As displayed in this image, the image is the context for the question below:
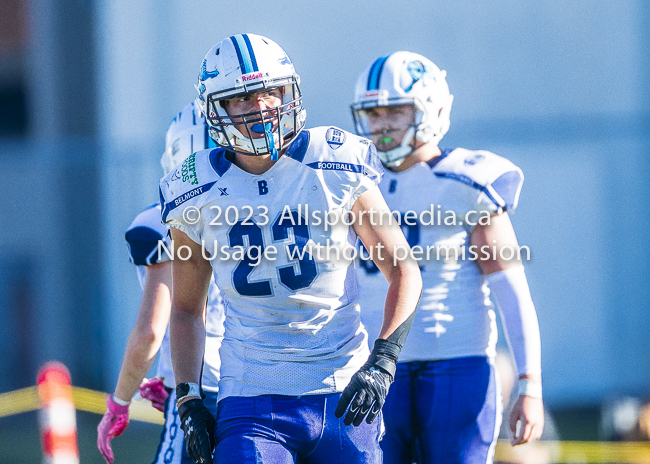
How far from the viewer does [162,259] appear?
119 inches

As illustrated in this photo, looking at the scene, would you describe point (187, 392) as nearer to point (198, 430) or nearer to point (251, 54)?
point (198, 430)

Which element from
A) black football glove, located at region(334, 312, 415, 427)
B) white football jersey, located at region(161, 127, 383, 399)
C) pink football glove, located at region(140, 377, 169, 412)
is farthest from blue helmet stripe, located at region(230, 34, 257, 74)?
pink football glove, located at region(140, 377, 169, 412)

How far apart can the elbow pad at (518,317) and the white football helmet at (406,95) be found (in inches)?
23.5

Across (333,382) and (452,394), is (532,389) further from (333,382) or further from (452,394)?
(333,382)

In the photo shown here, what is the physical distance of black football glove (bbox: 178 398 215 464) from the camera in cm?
241

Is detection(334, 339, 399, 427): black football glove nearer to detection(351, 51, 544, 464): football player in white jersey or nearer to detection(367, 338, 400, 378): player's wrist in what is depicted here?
detection(367, 338, 400, 378): player's wrist

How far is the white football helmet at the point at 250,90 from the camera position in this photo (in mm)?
2482

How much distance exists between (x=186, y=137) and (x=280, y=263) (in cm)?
115

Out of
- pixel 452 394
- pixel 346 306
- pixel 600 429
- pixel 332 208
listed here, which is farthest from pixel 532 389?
pixel 600 429

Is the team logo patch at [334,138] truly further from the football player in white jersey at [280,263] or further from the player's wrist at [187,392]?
the player's wrist at [187,392]

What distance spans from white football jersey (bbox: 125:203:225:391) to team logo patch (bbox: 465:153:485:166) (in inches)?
40.5

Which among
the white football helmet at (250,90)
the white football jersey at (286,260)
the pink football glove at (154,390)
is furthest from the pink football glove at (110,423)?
the white football helmet at (250,90)

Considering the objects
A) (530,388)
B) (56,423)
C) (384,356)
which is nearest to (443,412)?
(530,388)

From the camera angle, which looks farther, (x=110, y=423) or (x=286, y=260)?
(x=110, y=423)
